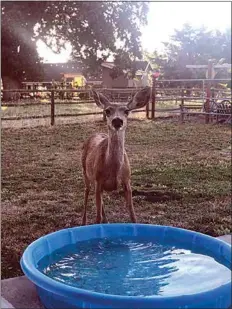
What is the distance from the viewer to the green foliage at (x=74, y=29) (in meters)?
2.43

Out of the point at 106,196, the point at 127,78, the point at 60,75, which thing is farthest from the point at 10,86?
the point at 106,196

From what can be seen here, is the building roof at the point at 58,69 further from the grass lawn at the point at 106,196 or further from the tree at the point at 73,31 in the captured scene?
the grass lawn at the point at 106,196

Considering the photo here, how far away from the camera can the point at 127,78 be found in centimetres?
270

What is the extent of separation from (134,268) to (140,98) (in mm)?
734

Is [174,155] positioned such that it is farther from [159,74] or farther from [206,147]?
[159,74]

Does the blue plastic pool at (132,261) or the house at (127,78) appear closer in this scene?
the blue plastic pool at (132,261)

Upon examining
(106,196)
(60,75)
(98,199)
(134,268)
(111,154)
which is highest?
(60,75)

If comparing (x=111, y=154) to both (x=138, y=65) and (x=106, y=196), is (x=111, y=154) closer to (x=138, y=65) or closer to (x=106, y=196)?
(x=138, y=65)

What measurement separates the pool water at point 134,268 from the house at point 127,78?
0.84 m

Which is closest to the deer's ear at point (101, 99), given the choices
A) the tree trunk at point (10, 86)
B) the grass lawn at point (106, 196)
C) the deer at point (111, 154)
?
the deer at point (111, 154)

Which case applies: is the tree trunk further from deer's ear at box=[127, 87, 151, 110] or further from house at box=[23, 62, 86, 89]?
deer's ear at box=[127, 87, 151, 110]

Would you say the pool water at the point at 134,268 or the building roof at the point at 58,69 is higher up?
the building roof at the point at 58,69

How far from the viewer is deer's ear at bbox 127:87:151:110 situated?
85.7 inches

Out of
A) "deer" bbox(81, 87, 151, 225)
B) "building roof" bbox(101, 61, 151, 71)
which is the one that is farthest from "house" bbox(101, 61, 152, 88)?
"deer" bbox(81, 87, 151, 225)
